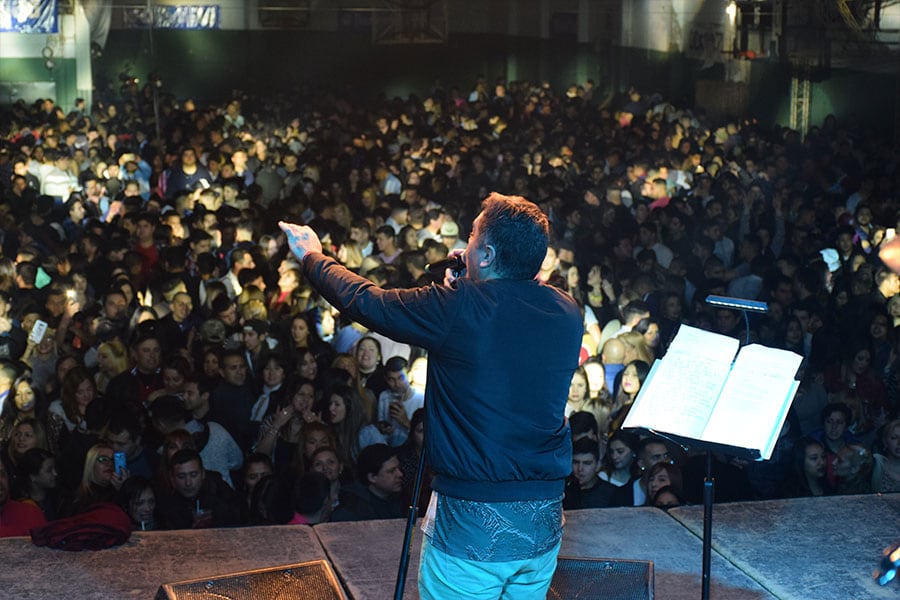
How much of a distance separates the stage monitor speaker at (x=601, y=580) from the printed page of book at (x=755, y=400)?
734 mm

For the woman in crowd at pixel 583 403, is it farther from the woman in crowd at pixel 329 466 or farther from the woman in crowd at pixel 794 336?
the woman in crowd at pixel 794 336

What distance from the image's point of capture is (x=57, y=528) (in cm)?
483

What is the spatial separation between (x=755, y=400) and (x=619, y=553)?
1258mm

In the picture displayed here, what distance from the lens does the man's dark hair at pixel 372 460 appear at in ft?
19.9

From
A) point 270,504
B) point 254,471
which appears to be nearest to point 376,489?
point 270,504

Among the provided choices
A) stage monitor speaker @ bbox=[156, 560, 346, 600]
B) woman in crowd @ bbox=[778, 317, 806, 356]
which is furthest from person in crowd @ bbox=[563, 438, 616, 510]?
woman in crowd @ bbox=[778, 317, 806, 356]

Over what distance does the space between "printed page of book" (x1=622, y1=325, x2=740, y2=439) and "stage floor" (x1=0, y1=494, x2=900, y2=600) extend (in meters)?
0.98

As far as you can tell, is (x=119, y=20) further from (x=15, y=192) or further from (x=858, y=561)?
(x=858, y=561)

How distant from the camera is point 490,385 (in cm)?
321

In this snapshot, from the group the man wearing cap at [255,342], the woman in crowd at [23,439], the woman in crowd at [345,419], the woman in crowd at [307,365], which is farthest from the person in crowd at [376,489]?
the man wearing cap at [255,342]

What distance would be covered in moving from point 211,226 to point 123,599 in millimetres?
6651

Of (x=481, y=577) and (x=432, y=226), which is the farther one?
(x=432, y=226)

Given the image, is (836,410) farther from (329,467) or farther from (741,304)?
(741,304)

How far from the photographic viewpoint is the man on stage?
319 centimetres
